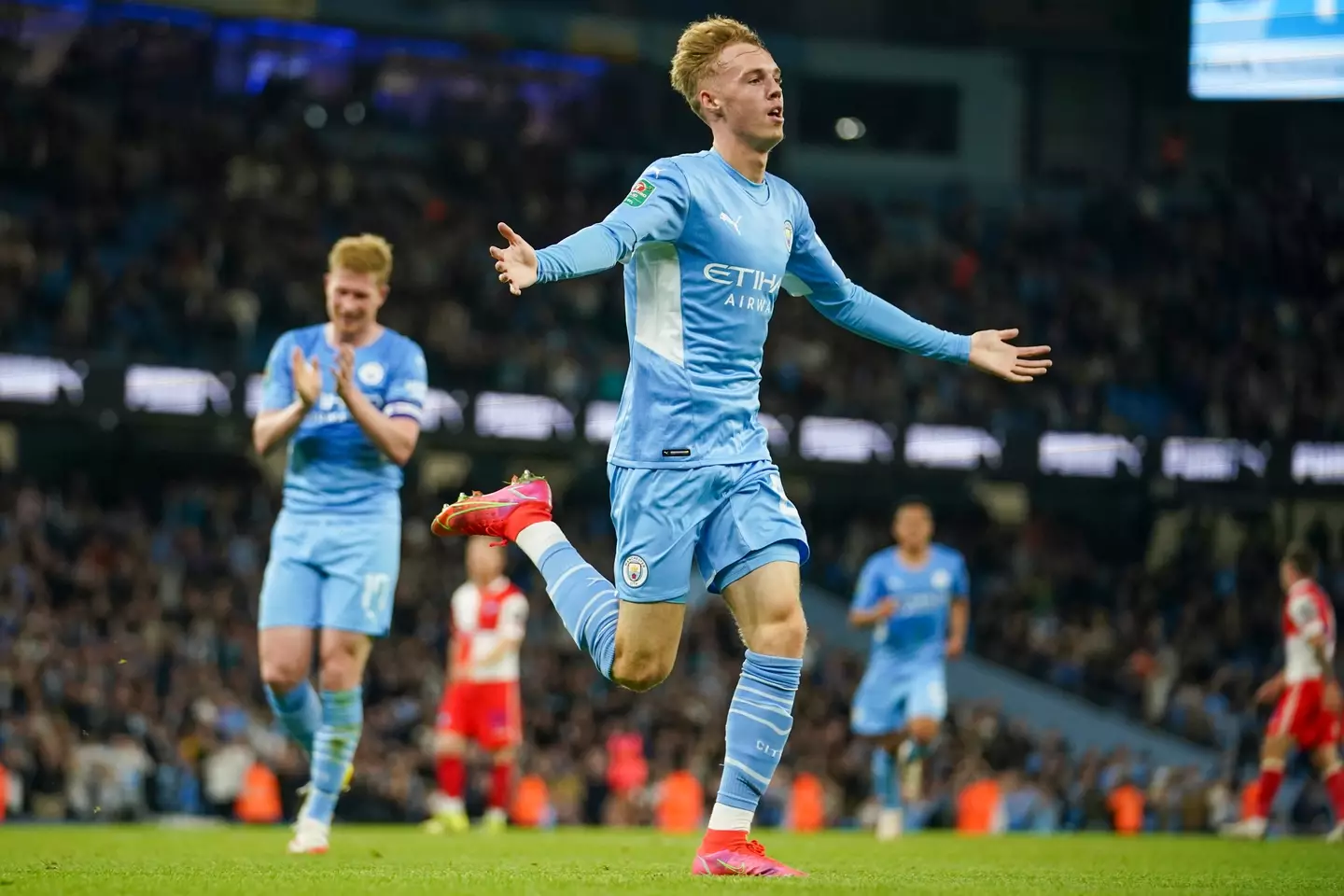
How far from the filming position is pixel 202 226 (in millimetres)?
25859

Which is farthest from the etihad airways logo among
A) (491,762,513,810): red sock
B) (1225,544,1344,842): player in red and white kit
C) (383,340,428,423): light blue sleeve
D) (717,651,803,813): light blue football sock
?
(1225,544,1344,842): player in red and white kit

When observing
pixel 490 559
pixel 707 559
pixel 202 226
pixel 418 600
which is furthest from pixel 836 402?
pixel 707 559

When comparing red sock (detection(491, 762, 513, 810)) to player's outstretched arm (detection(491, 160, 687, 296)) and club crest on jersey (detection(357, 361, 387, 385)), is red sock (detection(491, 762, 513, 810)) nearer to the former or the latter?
club crest on jersey (detection(357, 361, 387, 385))

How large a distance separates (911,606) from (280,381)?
253 inches

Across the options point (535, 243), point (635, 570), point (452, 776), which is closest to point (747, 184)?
point (635, 570)

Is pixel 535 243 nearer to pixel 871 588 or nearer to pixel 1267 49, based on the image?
pixel 1267 49

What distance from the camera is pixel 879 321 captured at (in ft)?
22.5

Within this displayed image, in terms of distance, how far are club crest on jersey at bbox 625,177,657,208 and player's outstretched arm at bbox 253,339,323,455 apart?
2.20 meters

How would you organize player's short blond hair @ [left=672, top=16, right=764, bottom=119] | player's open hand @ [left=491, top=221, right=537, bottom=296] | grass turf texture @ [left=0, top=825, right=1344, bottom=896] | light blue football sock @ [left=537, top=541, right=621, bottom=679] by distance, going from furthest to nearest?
player's short blond hair @ [left=672, top=16, right=764, bottom=119] → light blue football sock @ [left=537, top=541, right=621, bottom=679] → grass turf texture @ [left=0, top=825, right=1344, bottom=896] → player's open hand @ [left=491, top=221, right=537, bottom=296]

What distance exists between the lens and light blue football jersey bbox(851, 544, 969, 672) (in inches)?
530

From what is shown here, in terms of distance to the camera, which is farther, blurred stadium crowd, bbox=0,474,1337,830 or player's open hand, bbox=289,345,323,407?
blurred stadium crowd, bbox=0,474,1337,830

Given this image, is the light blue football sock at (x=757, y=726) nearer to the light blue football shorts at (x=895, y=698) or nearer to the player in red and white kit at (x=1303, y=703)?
the light blue football shorts at (x=895, y=698)

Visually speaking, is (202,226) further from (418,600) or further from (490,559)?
(490,559)

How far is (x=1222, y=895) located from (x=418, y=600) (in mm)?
18140
